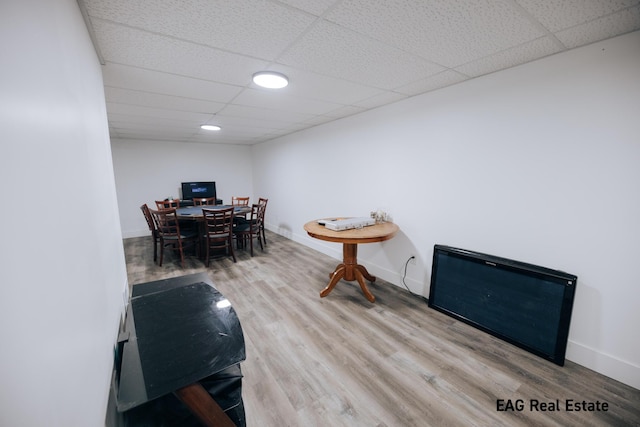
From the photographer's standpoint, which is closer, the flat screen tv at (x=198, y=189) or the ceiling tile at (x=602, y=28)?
the ceiling tile at (x=602, y=28)

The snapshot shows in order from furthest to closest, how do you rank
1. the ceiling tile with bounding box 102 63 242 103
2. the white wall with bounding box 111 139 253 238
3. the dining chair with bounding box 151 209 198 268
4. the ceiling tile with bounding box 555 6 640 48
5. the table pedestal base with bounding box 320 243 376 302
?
the white wall with bounding box 111 139 253 238, the dining chair with bounding box 151 209 198 268, the table pedestal base with bounding box 320 243 376 302, the ceiling tile with bounding box 102 63 242 103, the ceiling tile with bounding box 555 6 640 48

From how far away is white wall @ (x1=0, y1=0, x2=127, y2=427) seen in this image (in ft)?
1.47

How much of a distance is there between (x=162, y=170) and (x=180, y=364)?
6.14 meters

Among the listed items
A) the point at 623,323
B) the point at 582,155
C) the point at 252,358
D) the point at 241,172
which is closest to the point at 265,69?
the point at 252,358

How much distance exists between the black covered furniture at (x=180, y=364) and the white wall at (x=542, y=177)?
7.59 ft

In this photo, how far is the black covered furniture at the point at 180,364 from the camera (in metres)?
0.87

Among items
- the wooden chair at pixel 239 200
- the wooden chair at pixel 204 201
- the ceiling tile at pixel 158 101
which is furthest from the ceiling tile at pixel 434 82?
the wooden chair at pixel 204 201

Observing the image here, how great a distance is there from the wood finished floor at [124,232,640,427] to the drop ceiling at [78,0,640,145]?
2.28 m

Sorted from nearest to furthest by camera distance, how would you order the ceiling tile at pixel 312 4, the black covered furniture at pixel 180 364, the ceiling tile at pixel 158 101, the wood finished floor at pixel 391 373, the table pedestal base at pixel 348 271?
1. the black covered furniture at pixel 180 364
2. the ceiling tile at pixel 312 4
3. the wood finished floor at pixel 391 373
4. the ceiling tile at pixel 158 101
5. the table pedestal base at pixel 348 271

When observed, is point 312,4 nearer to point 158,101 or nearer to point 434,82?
point 434,82

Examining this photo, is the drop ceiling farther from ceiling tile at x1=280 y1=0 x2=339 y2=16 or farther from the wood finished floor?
the wood finished floor

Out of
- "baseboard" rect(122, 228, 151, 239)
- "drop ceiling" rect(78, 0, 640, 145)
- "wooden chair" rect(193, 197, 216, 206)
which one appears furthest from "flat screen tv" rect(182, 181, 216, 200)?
"drop ceiling" rect(78, 0, 640, 145)

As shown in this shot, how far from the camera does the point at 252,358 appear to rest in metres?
1.97

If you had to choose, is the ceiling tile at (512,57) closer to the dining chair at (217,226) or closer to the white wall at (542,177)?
the white wall at (542,177)
